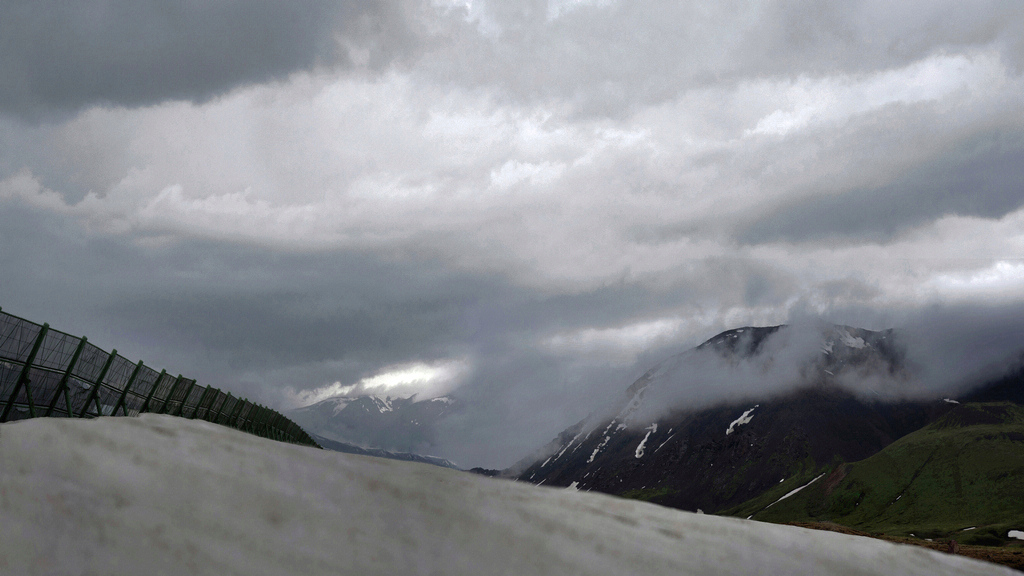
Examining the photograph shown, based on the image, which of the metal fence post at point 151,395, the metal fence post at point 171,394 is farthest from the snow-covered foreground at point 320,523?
the metal fence post at point 171,394

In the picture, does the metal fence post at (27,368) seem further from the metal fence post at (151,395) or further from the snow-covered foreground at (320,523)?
the snow-covered foreground at (320,523)

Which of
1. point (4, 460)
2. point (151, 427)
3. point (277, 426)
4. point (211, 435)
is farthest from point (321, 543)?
point (277, 426)

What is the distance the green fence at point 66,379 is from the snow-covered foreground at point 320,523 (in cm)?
544

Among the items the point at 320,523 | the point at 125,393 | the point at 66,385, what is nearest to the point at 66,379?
the point at 66,385

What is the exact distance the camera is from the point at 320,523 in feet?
26.1

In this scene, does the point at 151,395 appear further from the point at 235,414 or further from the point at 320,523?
the point at 320,523

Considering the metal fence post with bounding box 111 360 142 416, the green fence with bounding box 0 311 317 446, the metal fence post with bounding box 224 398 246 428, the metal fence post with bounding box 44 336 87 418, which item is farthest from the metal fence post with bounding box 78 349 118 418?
the metal fence post with bounding box 224 398 246 428

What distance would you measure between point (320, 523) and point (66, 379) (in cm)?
1038

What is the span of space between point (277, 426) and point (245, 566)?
35.7 meters

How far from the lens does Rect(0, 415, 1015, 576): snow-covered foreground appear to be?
7516mm

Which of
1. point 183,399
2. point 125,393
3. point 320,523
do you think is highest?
point 183,399

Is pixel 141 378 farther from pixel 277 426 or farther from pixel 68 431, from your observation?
pixel 277 426

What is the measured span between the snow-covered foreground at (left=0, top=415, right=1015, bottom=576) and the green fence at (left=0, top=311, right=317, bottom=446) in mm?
5438

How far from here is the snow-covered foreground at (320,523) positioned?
24.7 feet
